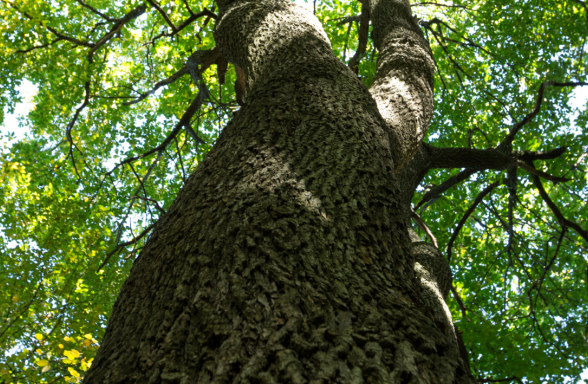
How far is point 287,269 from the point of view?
1.07 metres

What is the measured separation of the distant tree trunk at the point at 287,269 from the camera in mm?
856

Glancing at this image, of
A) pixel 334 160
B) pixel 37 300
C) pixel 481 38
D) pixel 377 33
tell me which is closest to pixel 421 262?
pixel 334 160

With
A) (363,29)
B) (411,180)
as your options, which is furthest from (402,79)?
(363,29)

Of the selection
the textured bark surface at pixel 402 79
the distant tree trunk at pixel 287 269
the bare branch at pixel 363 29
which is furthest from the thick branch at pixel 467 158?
the distant tree trunk at pixel 287 269

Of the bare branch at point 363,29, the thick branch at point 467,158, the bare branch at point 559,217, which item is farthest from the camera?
the bare branch at point 363,29

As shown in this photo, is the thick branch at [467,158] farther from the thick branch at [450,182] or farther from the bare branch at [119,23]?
the bare branch at [119,23]

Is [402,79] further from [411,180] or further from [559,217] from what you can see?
[559,217]

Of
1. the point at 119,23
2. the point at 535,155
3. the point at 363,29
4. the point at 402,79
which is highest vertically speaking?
the point at 119,23

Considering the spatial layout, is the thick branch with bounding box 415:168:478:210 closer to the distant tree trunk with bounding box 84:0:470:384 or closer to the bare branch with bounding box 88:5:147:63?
the distant tree trunk with bounding box 84:0:470:384

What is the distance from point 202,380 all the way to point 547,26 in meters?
8.80

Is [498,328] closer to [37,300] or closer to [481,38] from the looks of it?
[37,300]

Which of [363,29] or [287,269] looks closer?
[287,269]

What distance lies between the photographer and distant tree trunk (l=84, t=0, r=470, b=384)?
0.86 meters

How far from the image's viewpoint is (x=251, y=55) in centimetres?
267
